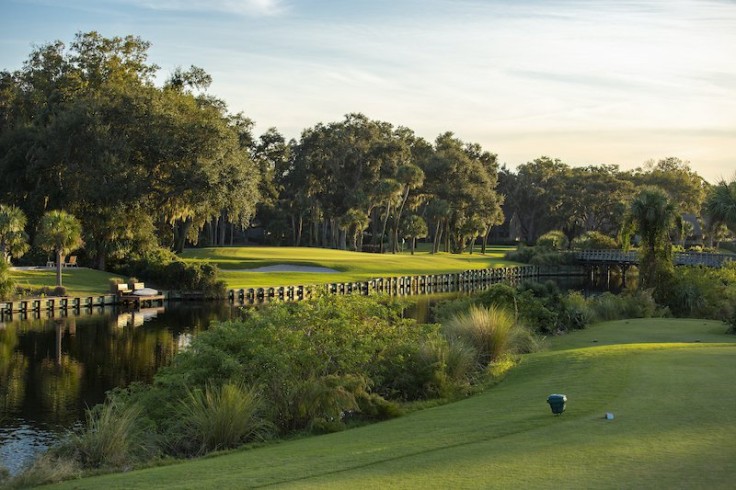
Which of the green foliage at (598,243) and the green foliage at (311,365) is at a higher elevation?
the green foliage at (598,243)

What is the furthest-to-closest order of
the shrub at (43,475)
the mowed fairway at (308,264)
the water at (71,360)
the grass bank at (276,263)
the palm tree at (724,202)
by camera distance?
1. the palm tree at (724,202)
2. the mowed fairway at (308,264)
3. the grass bank at (276,263)
4. the water at (71,360)
5. the shrub at (43,475)

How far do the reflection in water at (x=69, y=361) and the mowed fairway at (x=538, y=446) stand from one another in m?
5.92

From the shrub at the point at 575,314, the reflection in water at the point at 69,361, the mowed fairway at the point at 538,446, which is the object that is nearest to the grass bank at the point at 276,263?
the reflection in water at the point at 69,361

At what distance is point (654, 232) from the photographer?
41688 millimetres

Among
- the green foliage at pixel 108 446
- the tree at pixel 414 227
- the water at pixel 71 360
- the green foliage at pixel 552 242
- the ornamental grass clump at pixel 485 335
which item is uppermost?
the tree at pixel 414 227

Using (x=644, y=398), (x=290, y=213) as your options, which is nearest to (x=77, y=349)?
(x=644, y=398)

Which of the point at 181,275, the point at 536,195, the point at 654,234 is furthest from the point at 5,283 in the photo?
the point at 536,195

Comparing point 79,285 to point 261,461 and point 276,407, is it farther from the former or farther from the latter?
point 261,461

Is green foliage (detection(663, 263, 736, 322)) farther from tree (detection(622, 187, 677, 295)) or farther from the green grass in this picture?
the green grass

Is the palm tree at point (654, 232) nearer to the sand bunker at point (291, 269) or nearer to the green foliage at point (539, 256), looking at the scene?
the sand bunker at point (291, 269)

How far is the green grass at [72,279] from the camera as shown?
4541cm

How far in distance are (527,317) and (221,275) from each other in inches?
1267

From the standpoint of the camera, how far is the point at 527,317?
2783cm

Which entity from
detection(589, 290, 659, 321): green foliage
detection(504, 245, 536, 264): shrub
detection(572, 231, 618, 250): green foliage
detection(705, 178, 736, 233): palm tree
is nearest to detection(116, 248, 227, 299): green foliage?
detection(589, 290, 659, 321): green foliage
